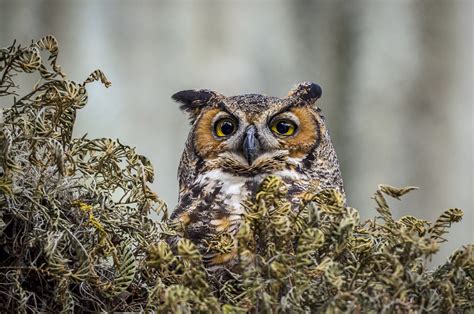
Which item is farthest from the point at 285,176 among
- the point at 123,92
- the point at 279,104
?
the point at 123,92

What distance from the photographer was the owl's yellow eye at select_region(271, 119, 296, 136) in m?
1.70

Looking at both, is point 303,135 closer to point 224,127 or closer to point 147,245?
point 224,127

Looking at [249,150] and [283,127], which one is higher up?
[283,127]

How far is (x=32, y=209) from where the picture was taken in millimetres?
1070

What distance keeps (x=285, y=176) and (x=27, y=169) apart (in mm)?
698

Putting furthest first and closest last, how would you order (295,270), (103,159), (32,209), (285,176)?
1. (285,176)
2. (103,159)
3. (32,209)
4. (295,270)

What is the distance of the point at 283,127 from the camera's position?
1706 millimetres

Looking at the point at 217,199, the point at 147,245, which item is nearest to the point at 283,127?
the point at 217,199

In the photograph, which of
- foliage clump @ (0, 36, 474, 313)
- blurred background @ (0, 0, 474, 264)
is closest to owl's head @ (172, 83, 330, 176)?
foliage clump @ (0, 36, 474, 313)

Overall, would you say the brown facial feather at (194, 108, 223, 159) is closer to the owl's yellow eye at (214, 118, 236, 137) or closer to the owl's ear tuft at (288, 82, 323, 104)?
the owl's yellow eye at (214, 118, 236, 137)

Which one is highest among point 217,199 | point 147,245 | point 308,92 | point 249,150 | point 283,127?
point 308,92

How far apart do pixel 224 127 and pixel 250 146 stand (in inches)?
4.9

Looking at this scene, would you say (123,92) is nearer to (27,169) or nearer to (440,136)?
(440,136)

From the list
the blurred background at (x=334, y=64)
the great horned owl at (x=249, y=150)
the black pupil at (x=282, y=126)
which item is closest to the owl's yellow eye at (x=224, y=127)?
the great horned owl at (x=249, y=150)
